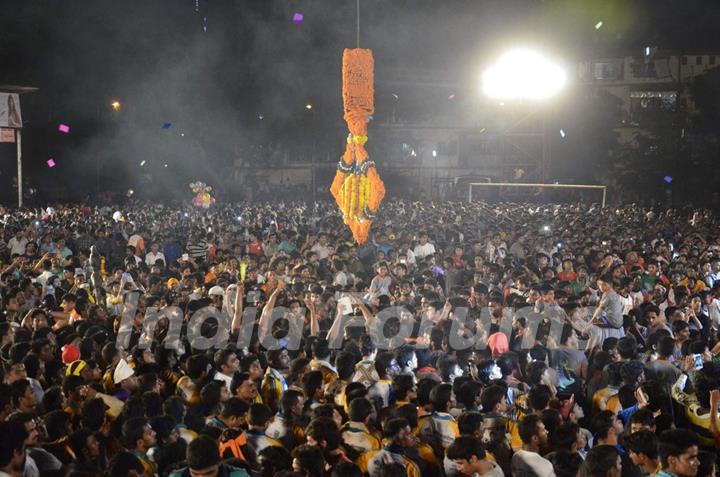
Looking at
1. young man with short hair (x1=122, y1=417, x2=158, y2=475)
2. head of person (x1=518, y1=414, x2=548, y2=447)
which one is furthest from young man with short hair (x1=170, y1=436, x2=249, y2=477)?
head of person (x1=518, y1=414, x2=548, y2=447)

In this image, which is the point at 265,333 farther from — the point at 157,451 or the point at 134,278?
the point at 134,278

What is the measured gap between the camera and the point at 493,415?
4965 mm

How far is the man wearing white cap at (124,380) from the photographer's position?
18.7 feet

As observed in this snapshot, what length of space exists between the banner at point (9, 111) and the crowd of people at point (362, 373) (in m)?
11.9

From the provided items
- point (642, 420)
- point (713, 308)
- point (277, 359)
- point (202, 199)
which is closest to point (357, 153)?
point (713, 308)

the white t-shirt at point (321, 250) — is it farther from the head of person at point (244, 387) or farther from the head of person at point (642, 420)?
the head of person at point (642, 420)

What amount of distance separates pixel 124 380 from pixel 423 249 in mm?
8791

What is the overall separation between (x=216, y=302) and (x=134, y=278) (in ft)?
8.30

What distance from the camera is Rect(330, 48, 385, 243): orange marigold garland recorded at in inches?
691

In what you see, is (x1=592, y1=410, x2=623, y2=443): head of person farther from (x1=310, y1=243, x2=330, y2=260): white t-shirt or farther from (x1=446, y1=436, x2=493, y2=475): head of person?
(x1=310, y1=243, x2=330, y2=260): white t-shirt

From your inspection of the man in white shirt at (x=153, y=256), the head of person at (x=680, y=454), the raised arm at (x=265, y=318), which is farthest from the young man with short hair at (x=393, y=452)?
the man in white shirt at (x=153, y=256)

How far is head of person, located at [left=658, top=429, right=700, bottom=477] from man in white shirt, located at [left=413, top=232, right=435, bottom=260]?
973 cm

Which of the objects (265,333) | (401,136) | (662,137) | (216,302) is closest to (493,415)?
(265,333)

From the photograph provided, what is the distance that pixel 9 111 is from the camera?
22484 mm
